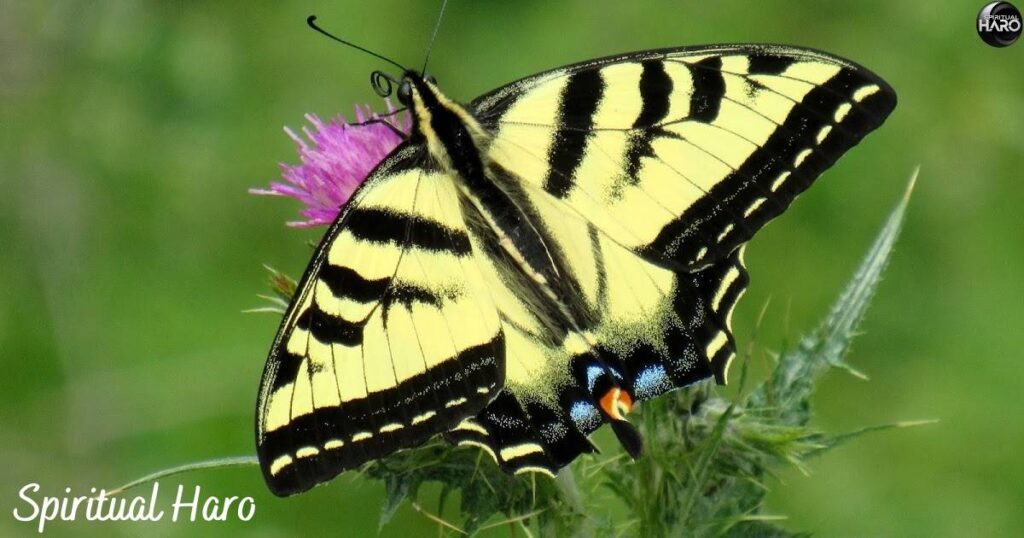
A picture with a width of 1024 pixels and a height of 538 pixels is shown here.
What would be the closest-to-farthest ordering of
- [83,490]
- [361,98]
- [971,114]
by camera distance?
[83,490]
[971,114]
[361,98]

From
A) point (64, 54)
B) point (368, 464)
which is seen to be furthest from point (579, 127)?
point (64, 54)

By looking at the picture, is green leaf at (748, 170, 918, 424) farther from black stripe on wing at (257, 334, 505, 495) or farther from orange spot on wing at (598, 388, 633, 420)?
black stripe on wing at (257, 334, 505, 495)

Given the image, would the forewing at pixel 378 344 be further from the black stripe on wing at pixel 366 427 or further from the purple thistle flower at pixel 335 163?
the purple thistle flower at pixel 335 163

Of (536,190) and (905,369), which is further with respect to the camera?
(905,369)

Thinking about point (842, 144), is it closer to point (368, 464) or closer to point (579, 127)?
point (579, 127)

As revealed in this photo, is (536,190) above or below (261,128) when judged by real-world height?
above

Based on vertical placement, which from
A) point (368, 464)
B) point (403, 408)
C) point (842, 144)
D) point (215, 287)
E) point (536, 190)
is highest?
point (842, 144)

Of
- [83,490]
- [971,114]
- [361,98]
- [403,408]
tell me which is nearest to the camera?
[403,408]
